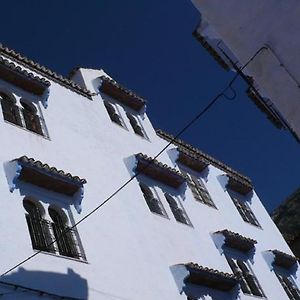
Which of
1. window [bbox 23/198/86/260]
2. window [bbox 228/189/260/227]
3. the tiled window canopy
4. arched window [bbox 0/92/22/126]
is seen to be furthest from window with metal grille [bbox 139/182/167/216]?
window [bbox 228/189/260/227]

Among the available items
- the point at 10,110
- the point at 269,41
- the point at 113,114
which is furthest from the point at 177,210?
the point at 269,41

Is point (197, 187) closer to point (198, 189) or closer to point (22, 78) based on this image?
point (198, 189)

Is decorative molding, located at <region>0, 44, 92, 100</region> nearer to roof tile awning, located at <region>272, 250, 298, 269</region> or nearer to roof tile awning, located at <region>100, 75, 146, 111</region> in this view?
roof tile awning, located at <region>100, 75, 146, 111</region>

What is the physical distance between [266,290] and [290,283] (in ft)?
7.69

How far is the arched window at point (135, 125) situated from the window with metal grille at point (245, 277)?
5.10 m

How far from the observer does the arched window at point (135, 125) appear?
16.1 meters

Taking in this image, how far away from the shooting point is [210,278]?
470 inches

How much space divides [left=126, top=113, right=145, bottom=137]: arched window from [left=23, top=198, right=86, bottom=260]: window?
6561 millimetres

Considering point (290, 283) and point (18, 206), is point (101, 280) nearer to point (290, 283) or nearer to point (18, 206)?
point (18, 206)

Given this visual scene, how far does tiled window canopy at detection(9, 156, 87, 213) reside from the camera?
950cm

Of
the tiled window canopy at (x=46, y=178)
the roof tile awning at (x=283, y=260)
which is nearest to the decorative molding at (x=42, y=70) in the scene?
the tiled window canopy at (x=46, y=178)

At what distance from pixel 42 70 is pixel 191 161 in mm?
6461

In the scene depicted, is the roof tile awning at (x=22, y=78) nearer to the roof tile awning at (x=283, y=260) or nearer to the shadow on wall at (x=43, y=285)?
the shadow on wall at (x=43, y=285)

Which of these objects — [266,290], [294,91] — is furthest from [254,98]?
[266,290]
